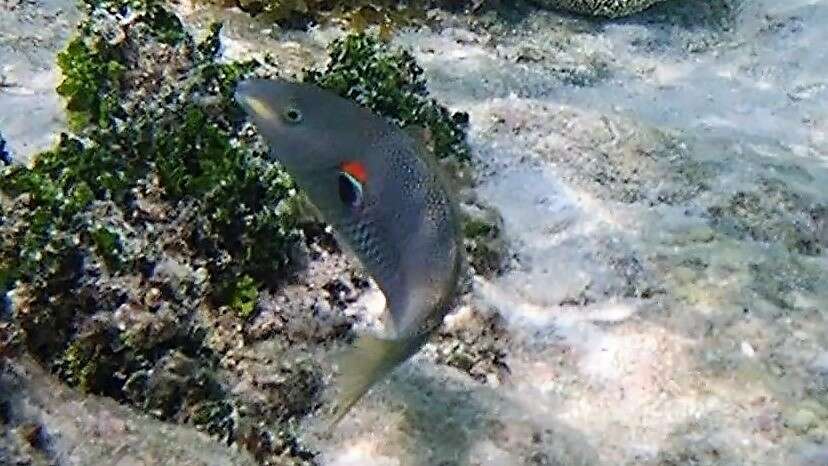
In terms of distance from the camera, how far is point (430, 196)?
1.86 meters

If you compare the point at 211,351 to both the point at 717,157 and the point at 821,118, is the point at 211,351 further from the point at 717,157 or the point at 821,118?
the point at 821,118

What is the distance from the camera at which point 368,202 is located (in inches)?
69.9

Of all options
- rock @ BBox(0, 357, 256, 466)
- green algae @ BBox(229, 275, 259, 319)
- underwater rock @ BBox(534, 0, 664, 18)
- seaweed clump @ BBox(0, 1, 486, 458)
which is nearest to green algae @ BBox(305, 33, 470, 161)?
seaweed clump @ BBox(0, 1, 486, 458)

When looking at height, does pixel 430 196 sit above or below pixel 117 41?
above

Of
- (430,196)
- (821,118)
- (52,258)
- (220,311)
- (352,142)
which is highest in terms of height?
(352,142)

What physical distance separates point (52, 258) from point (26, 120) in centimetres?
153

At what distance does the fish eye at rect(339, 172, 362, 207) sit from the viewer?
1766 millimetres

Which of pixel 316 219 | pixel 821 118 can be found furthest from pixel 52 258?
pixel 821 118

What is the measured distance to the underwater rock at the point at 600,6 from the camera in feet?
21.7

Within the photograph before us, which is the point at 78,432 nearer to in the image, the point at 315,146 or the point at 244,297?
the point at 244,297

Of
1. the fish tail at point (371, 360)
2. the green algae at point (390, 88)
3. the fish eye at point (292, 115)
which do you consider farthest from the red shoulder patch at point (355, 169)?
the green algae at point (390, 88)

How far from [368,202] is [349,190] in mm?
52

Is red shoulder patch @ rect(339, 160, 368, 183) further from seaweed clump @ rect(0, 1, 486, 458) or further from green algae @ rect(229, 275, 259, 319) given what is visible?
green algae @ rect(229, 275, 259, 319)

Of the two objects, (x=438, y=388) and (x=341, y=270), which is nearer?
(x=438, y=388)
